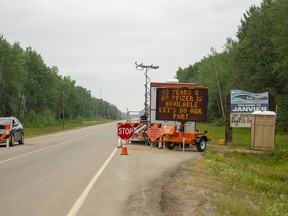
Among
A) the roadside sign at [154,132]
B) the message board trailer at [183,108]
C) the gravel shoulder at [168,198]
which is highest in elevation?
the message board trailer at [183,108]

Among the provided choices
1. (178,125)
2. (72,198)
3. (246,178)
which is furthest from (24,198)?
(178,125)

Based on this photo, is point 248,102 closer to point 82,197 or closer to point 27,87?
point 82,197

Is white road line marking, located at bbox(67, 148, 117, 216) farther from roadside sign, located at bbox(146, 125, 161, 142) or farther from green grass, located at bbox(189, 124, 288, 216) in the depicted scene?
roadside sign, located at bbox(146, 125, 161, 142)

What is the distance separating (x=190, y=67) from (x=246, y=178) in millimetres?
129562

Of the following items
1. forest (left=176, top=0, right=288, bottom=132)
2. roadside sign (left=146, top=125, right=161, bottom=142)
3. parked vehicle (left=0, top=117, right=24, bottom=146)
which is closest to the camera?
roadside sign (left=146, top=125, right=161, bottom=142)

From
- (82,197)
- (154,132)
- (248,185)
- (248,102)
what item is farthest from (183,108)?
(82,197)

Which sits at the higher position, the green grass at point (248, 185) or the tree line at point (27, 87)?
the tree line at point (27, 87)

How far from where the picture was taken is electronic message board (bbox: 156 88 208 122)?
73.1 feet

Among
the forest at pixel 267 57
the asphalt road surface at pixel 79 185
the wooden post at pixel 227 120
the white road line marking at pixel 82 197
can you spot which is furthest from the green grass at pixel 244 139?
the white road line marking at pixel 82 197

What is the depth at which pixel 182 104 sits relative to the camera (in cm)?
2250

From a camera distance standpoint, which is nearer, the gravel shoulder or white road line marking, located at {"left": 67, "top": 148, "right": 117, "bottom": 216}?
white road line marking, located at {"left": 67, "top": 148, "right": 117, "bottom": 216}

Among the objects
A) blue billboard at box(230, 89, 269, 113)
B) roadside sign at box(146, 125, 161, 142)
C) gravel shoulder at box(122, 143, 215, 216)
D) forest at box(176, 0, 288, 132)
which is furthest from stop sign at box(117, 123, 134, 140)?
forest at box(176, 0, 288, 132)

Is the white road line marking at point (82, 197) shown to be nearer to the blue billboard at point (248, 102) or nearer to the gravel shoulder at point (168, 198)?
the gravel shoulder at point (168, 198)

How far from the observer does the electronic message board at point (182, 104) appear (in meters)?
22.3
